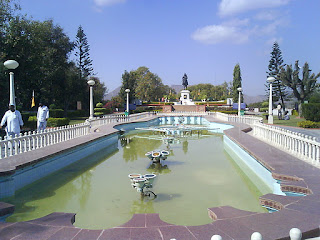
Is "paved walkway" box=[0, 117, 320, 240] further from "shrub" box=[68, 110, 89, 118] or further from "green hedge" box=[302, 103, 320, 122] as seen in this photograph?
"shrub" box=[68, 110, 89, 118]

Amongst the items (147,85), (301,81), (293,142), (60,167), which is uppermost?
(147,85)

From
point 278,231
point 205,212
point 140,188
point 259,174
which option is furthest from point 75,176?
point 278,231

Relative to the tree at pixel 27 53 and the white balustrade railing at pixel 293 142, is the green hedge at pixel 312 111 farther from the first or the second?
the tree at pixel 27 53

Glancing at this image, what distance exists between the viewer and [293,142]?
886cm

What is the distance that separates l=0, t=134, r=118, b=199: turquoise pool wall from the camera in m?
6.21

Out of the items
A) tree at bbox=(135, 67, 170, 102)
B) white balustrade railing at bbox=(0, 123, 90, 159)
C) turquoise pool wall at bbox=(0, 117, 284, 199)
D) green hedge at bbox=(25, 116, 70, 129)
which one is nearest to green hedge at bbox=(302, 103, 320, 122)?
turquoise pool wall at bbox=(0, 117, 284, 199)

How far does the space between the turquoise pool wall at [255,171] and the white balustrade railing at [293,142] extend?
126 cm

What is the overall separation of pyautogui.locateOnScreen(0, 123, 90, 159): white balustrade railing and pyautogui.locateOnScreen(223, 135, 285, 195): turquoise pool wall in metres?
7.03

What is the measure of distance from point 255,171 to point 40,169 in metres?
6.50

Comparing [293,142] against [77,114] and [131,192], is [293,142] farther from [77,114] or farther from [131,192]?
[77,114]

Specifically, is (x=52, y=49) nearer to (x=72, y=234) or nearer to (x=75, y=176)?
(x=75, y=176)

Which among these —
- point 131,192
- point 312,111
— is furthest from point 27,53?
point 312,111

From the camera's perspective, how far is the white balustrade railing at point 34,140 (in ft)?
25.5

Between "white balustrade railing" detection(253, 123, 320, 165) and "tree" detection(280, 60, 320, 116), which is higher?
"tree" detection(280, 60, 320, 116)
